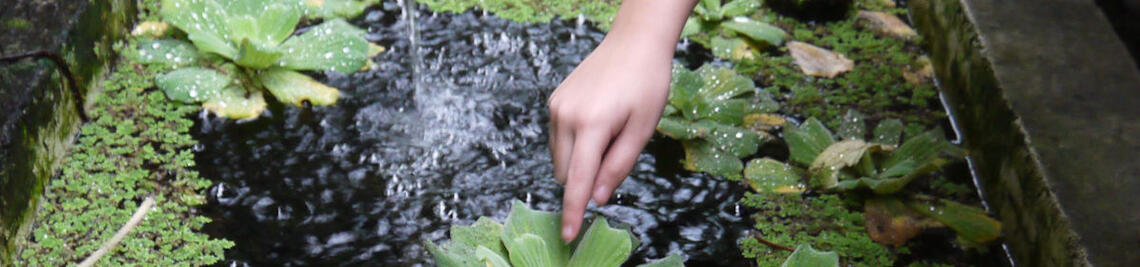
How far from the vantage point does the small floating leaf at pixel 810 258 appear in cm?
130

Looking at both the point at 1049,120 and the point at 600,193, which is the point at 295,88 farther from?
the point at 1049,120

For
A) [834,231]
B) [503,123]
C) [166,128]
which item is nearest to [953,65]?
[834,231]

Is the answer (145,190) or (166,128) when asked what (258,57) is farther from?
(145,190)

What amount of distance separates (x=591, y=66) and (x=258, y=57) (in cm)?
102

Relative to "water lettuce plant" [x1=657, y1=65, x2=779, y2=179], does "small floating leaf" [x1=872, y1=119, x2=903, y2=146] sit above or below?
below

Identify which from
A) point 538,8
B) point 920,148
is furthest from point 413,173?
point 920,148

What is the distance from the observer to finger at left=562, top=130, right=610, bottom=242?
91cm

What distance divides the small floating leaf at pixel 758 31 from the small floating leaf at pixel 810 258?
2.75ft

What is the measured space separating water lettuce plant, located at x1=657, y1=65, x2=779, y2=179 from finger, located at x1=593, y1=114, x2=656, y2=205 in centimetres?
73

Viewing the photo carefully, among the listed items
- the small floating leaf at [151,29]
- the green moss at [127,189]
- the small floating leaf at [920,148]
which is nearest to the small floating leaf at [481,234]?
the green moss at [127,189]

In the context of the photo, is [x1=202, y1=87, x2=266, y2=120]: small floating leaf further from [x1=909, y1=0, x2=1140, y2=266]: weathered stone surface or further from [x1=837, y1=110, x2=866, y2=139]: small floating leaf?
[x1=909, y1=0, x2=1140, y2=266]: weathered stone surface

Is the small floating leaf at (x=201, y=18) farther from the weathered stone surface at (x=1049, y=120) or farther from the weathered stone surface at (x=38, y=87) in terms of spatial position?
the weathered stone surface at (x=1049, y=120)

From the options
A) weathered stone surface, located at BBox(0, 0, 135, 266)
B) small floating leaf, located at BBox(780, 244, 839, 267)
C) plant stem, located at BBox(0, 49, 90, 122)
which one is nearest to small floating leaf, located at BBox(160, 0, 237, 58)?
weathered stone surface, located at BBox(0, 0, 135, 266)

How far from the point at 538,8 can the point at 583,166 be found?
4.31 ft
